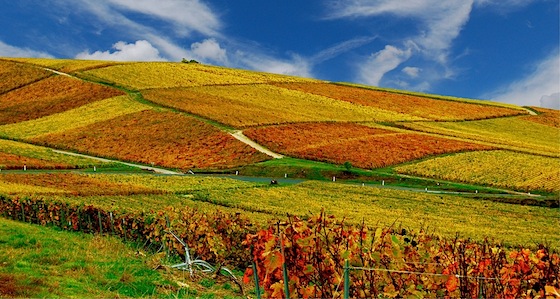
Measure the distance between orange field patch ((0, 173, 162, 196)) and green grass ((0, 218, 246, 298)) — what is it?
2447 centimetres

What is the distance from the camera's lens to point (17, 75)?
122 metres

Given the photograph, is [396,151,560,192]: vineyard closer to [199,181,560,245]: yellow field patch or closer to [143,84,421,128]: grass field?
[199,181,560,245]: yellow field patch

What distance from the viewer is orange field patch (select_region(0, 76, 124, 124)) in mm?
100625

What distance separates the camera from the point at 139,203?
3906 cm

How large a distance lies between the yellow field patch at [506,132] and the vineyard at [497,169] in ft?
31.1

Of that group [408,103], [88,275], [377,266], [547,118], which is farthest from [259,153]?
[547,118]

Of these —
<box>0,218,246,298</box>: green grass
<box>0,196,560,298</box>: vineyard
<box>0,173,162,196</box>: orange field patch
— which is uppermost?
<box>0,173,162,196</box>: orange field patch

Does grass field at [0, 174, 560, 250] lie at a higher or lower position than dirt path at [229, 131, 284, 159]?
lower

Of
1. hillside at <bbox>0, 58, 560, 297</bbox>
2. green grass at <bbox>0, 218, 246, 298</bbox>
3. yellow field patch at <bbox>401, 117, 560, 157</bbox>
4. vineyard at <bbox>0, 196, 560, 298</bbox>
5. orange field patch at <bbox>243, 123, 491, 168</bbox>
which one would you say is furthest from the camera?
yellow field patch at <bbox>401, 117, 560, 157</bbox>

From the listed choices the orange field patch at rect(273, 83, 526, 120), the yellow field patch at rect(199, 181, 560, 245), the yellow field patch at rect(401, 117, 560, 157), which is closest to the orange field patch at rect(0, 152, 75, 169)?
the yellow field patch at rect(199, 181, 560, 245)

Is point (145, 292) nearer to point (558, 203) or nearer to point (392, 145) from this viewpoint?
point (558, 203)

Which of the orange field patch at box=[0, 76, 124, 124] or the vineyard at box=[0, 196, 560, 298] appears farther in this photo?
the orange field patch at box=[0, 76, 124, 124]

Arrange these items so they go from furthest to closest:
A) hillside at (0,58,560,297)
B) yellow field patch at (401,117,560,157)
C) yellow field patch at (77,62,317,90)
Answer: yellow field patch at (77,62,317,90) → yellow field patch at (401,117,560,157) → hillside at (0,58,560,297)

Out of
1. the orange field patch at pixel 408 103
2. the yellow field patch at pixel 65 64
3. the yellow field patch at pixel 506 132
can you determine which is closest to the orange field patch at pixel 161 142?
the yellow field patch at pixel 506 132
